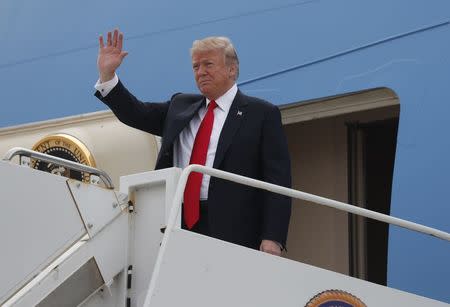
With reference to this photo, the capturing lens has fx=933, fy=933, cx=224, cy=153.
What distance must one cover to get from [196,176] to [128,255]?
0.37m

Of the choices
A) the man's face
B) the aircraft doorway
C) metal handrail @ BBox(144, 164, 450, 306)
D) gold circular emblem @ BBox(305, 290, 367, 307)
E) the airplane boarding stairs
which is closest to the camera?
metal handrail @ BBox(144, 164, 450, 306)

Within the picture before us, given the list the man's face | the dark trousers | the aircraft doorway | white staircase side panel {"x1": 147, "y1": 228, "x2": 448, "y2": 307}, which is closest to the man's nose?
the man's face

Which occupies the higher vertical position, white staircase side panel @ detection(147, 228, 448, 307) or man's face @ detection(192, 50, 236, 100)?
man's face @ detection(192, 50, 236, 100)

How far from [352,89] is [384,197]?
180 centimetres

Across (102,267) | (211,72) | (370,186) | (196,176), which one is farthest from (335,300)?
(370,186)

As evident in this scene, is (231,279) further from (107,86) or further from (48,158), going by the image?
(107,86)

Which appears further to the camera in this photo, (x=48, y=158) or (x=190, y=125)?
(x=190, y=125)

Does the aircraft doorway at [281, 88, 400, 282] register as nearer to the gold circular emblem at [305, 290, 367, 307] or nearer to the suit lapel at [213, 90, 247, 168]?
the suit lapel at [213, 90, 247, 168]

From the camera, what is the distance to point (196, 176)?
3.32 m

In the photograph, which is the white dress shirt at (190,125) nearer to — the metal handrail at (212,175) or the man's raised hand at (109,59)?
the man's raised hand at (109,59)

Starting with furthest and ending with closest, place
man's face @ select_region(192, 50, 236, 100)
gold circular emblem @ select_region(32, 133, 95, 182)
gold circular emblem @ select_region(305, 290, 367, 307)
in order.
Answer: gold circular emblem @ select_region(32, 133, 95, 182) → man's face @ select_region(192, 50, 236, 100) → gold circular emblem @ select_region(305, 290, 367, 307)

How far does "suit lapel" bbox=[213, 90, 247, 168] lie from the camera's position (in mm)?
3379

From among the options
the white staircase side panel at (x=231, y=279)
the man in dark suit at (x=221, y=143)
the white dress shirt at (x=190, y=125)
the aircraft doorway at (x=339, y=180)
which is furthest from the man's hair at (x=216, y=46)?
the aircraft doorway at (x=339, y=180)

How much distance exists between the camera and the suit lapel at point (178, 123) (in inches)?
137
